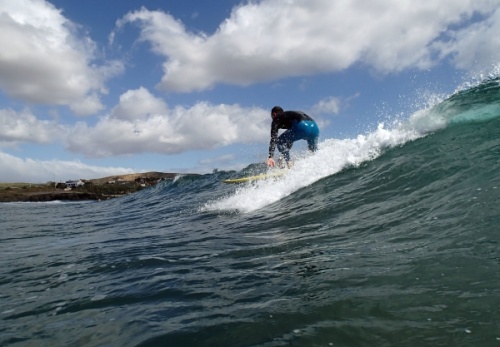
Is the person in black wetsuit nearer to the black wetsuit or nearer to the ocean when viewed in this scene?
the black wetsuit

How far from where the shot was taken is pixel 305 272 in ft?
12.2

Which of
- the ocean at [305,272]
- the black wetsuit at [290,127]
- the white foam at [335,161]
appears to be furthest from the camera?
the black wetsuit at [290,127]

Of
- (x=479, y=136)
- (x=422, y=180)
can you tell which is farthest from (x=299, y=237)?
(x=479, y=136)

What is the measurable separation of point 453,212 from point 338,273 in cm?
219

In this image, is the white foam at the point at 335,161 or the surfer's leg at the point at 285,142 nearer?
the white foam at the point at 335,161

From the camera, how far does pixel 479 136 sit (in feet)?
25.6

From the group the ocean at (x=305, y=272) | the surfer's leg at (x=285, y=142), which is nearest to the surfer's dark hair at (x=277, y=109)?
the surfer's leg at (x=285, y=142)

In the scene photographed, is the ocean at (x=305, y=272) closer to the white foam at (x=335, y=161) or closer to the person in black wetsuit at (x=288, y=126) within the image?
the white foam at (x=335, y=161)

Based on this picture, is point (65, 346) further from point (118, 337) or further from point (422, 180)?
point (422, 180)

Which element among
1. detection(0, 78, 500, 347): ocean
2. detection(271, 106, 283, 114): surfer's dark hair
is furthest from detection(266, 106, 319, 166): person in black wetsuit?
detection(0, 78, 500, 347): ocean

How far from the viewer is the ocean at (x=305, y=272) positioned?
254 centimetres

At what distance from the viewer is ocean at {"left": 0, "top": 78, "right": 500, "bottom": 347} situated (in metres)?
2.54

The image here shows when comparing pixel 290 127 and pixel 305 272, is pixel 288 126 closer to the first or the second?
pixel 290 127

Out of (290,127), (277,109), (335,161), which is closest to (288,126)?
(290,127)
